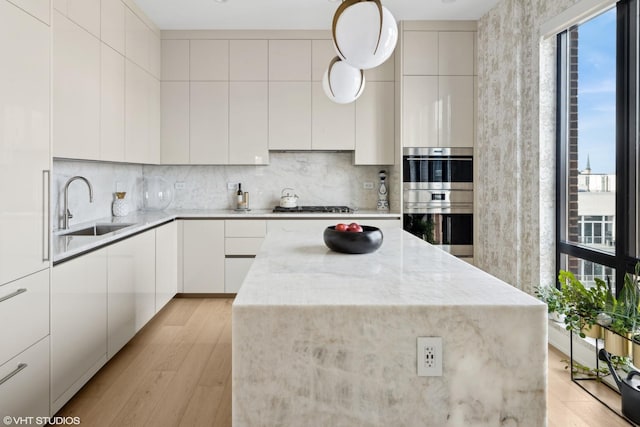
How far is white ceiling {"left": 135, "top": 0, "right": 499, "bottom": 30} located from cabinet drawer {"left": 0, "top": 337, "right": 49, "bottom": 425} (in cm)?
306

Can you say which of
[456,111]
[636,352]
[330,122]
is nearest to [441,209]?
[456,111]

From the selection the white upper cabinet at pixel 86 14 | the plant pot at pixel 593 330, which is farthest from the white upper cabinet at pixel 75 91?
the plant pot at pixel 593 330

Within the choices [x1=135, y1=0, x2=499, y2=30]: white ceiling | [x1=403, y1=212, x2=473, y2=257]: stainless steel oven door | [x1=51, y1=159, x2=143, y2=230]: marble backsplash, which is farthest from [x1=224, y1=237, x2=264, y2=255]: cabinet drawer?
[x1=135, y1=0, x2=499, y2=30]: white ceiling

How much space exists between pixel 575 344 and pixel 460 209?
171cm

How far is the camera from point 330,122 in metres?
4.46

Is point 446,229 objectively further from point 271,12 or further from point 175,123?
point 175,123

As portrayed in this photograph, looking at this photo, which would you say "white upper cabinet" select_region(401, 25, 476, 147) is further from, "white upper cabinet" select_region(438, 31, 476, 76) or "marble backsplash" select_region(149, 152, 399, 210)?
"marble backsplash" select_region(149, 152, 399, 210)

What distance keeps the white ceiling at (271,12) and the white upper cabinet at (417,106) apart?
59 cm

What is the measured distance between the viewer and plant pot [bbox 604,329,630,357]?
85.7 inches

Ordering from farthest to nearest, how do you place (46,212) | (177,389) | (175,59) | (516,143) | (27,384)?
1. (175,59)
2. (516,143)
3. (177,389)
4. (46,212)
5. (27,384)

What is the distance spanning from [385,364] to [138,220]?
2962 mm

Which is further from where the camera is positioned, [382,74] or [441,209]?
[382,74]

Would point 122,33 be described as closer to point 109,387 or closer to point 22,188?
point 22,188

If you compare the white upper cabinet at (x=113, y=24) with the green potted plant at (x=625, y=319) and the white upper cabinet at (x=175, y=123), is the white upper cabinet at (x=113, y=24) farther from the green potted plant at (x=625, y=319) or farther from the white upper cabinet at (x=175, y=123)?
the green potted plant at (x=625, y=319)
